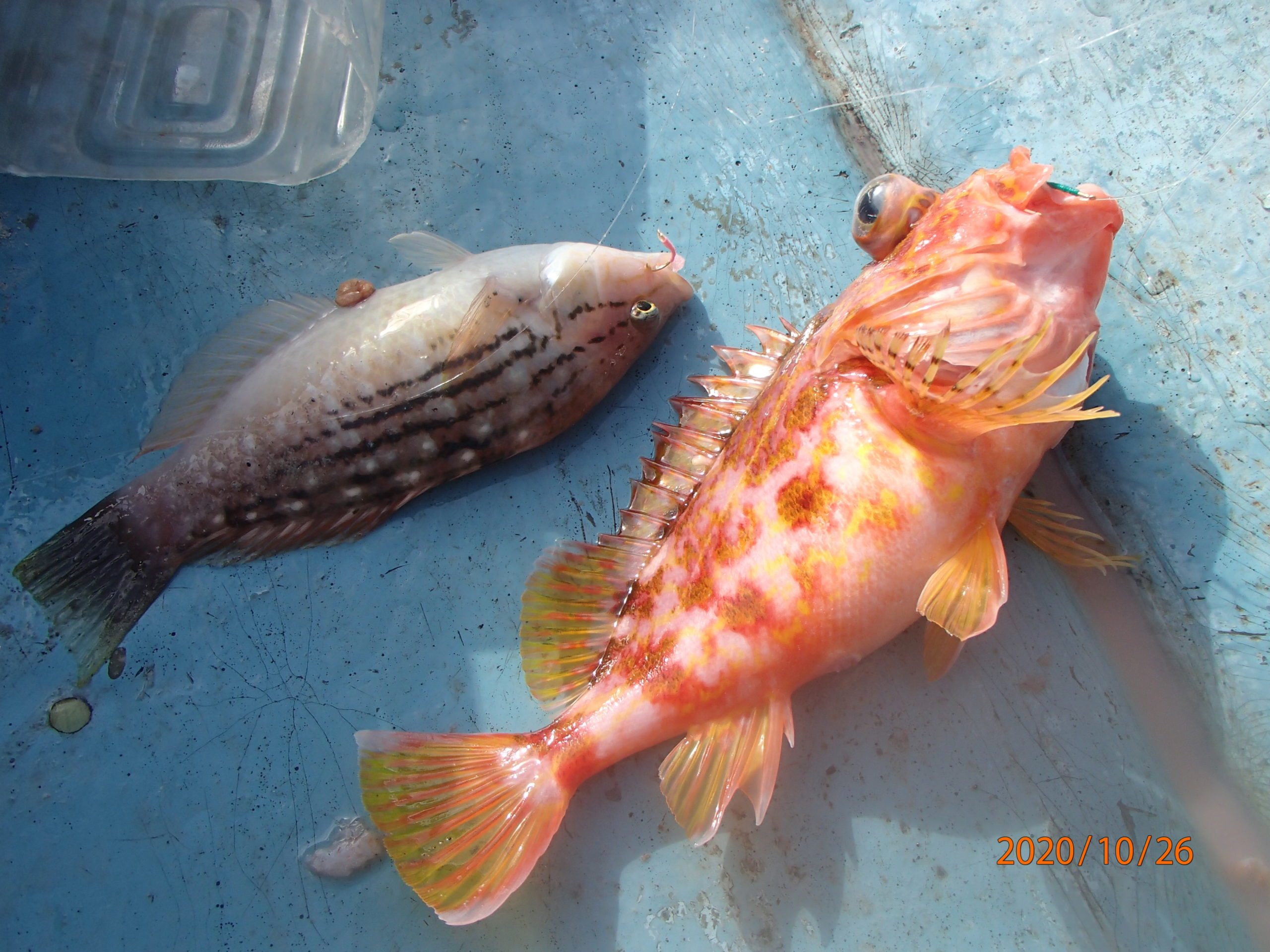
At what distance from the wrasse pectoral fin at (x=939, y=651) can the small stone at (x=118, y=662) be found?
2533 mm

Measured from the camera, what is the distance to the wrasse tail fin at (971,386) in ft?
6.21


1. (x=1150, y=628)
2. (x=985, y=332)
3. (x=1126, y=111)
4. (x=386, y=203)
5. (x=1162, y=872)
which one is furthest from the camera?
(x=386, y=203)

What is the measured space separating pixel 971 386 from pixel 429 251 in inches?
69.4

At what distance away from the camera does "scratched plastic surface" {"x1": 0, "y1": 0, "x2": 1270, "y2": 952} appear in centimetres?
237

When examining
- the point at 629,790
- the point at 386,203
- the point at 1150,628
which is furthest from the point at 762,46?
the point at 629,790

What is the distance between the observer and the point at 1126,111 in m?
2.62

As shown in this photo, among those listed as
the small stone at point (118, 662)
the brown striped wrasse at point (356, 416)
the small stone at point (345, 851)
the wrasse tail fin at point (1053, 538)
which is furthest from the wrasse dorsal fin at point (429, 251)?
the wrasse tail fin at point (1053, 538)

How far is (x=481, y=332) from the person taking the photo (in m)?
2.55

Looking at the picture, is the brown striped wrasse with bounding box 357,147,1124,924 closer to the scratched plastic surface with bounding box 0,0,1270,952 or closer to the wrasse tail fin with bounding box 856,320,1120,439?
the wrasse tail fin with bounding box 856,320,1120,439

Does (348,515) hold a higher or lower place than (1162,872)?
higher

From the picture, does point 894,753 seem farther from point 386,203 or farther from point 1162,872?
point 386,203

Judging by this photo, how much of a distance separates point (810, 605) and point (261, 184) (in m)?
2.50

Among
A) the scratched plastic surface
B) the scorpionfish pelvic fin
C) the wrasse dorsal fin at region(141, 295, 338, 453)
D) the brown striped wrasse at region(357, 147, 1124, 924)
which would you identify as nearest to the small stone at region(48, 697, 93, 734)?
the scratched plastic surface

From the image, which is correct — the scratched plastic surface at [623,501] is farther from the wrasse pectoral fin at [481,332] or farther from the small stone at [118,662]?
the wrasse pectoral fin at [481,332]
